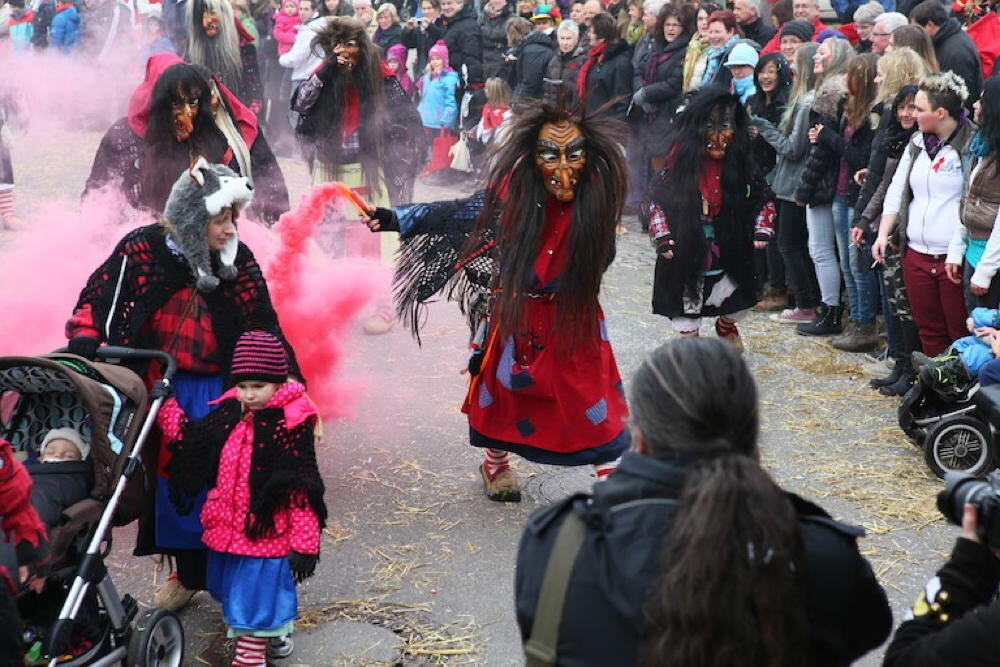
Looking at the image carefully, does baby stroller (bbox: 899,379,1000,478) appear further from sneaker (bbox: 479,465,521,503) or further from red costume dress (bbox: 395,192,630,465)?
sneaker (bbox: 479,465,521,503)

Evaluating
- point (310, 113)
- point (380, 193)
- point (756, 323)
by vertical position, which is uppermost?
point (310, 113)

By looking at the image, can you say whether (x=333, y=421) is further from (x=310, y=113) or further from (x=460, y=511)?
(x=310, y=113)

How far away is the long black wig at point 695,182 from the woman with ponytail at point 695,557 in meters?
5.34

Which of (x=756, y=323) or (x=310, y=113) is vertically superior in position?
(x=310, y=113)

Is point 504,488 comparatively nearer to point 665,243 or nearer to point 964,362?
point 665,243

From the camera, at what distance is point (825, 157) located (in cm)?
883

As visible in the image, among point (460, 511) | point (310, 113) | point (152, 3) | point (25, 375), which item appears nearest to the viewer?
point (25, 375)

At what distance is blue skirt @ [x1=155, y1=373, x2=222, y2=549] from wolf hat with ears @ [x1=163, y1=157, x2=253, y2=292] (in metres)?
0.38

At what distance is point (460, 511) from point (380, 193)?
3.82m

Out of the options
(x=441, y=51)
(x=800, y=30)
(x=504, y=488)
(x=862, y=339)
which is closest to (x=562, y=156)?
(x=504, y=488)

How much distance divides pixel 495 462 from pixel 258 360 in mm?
2093

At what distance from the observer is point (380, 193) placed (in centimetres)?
927

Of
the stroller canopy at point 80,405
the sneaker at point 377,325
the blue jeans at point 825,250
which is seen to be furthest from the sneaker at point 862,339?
the stroller canopy at point 80,405

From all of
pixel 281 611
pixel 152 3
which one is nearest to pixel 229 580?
pixel 281 611
